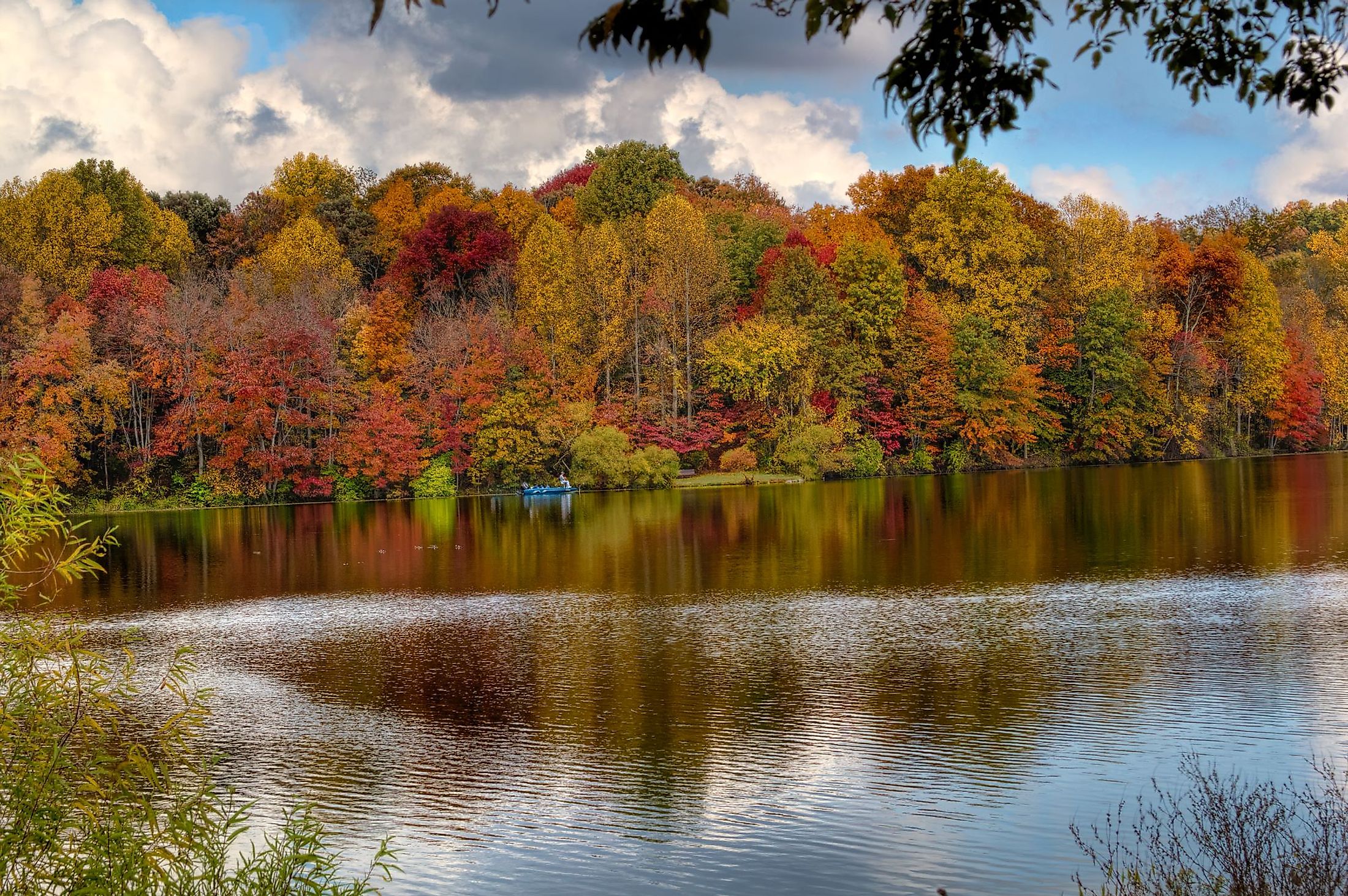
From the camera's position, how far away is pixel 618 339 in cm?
5169

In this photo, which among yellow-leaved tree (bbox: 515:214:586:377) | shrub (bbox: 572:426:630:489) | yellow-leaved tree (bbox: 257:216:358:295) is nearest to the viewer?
shrub (bbox: 572:426:630:489)

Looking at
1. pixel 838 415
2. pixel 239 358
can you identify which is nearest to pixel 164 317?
pixel 239 358

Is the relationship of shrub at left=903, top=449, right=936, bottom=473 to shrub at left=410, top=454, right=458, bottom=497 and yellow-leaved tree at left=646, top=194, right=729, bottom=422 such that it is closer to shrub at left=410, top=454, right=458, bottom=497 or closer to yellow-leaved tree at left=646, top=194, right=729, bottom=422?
yellow-leaved tree at left=646, top=194, right=729, bottom=422

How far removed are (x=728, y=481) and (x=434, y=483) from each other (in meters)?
12.1

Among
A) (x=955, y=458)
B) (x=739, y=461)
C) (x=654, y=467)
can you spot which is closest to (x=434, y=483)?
(x=654, y=467)

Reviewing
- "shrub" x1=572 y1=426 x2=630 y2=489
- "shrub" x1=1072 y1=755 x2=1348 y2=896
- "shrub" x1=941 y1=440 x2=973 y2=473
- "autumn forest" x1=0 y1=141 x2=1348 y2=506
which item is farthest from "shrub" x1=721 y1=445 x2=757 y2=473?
"shrub" x1=1072 y1=755 x2=1348 y2=896

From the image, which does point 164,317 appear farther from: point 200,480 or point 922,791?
point 922,791

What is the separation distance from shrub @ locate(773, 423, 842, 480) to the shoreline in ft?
1.27

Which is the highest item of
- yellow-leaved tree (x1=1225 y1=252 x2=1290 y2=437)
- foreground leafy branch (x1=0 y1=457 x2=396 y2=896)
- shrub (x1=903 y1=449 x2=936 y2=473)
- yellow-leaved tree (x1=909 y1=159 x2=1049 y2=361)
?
yellow-leaved tree (x1=909 y1=159 x2=1049 y2=361)

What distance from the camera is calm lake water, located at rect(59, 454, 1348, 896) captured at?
8930 mm

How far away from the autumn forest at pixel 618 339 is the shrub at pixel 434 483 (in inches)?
4.0

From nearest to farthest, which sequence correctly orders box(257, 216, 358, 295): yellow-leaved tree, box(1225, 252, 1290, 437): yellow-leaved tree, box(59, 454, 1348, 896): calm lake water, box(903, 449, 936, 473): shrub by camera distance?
box(59, 454, 1348, 896): calm lake water
box(903, 449, 936, 473): shrub
box(257, 216, 358, 295): yellow-leaved tree
box(1225, 252, 1290, 437): yellow-leaved tree

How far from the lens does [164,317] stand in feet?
146

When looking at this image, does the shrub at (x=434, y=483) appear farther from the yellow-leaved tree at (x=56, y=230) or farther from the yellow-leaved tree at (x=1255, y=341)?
the yellow-leaved tree at (x=1255, y=341)
